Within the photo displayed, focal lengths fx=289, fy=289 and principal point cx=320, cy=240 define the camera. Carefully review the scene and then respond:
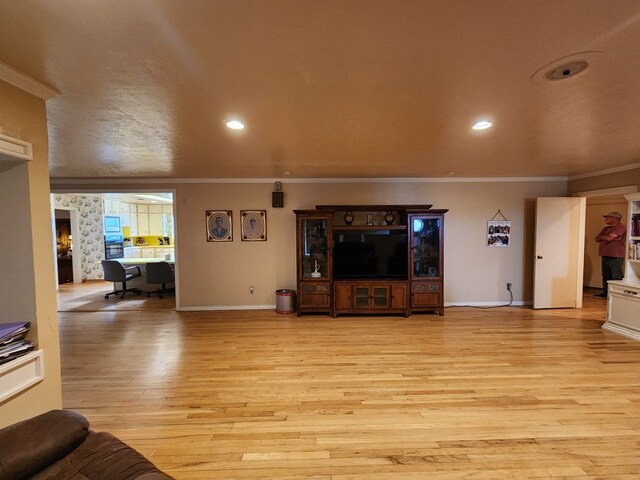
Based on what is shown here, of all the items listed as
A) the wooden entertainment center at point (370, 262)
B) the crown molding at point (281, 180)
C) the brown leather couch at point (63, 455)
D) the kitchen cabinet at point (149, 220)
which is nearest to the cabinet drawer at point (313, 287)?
the wooden entertainment center at point (370, 262)

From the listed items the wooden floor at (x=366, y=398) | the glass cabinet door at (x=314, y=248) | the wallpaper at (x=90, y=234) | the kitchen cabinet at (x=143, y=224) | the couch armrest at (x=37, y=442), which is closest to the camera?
the couch armrest at (x=37, y=442)

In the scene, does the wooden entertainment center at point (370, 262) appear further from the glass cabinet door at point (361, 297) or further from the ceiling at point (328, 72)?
the ceiling at point (328, 72)

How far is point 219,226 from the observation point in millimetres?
5227

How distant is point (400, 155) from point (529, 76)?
189 centimetres

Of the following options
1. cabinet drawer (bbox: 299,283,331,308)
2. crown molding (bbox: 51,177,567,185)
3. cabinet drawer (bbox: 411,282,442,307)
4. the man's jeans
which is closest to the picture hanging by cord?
crown molding (bbox: 51,177,567,185)

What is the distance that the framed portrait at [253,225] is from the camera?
522 centimetres

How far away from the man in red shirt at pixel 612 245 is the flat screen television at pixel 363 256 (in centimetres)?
397

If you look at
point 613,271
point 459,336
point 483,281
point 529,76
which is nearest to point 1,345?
point 529,76

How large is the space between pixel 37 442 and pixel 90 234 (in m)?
8.63

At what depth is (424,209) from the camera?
4863 mm

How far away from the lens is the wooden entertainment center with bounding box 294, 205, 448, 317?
479 centimetres

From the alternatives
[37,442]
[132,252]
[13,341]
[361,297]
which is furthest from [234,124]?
[132,252]

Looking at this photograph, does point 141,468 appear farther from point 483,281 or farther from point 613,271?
point 613,271

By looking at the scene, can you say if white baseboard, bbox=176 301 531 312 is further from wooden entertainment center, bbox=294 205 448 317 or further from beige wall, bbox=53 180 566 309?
wooden entertainment center, bbox=294 205 448 317
